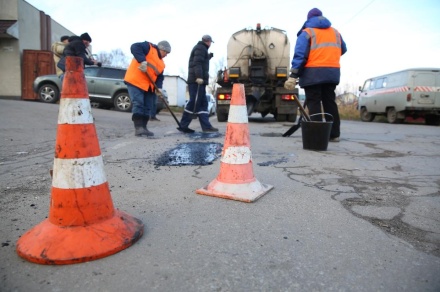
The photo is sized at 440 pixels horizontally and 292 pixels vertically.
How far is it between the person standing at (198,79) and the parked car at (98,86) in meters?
6.55

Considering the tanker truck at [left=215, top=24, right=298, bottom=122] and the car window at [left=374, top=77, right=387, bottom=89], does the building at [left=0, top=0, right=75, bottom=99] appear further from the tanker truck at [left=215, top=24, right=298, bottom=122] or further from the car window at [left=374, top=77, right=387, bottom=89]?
the car window at [left=374, top=77, right=387, bottom=89]

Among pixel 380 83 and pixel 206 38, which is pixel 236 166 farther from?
pixel 380 83

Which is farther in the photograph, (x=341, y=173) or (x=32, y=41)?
(x=32, y=41)

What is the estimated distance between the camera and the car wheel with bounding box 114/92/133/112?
1348 cm

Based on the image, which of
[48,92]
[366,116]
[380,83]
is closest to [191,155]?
[48,92]

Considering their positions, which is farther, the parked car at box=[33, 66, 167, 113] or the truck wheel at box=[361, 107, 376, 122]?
the truck wheel at box=[361, 107, 376, 122]

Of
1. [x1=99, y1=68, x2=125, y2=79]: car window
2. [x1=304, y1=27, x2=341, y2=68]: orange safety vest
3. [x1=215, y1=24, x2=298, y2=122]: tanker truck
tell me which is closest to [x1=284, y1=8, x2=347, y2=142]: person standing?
[x1=304, y1=27, x2=341, y2=68]: orange safety vest

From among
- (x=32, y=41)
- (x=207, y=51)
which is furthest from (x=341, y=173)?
(x=32, y=41)

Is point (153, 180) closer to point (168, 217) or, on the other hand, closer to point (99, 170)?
point (168, 217)

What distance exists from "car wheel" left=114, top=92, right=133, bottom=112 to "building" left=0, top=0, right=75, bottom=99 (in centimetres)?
611

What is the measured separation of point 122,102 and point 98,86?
111cm

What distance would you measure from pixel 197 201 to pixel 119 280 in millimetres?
1113

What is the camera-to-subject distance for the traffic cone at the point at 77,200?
5.41 feet

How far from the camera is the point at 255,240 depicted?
1.85 metres
